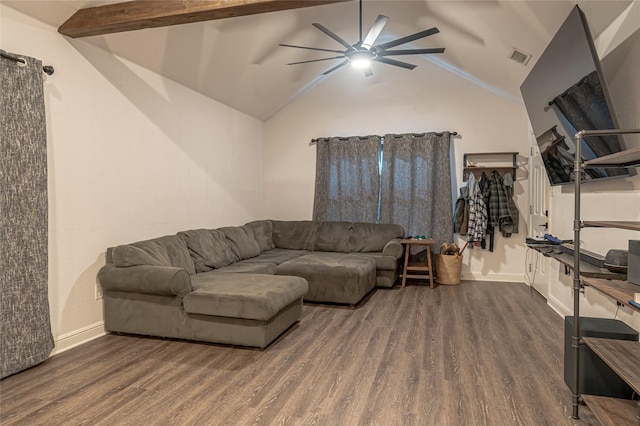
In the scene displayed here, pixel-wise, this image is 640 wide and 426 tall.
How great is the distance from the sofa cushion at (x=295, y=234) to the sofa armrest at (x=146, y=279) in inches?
105

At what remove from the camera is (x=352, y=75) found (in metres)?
5.92

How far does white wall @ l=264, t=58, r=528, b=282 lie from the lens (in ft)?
17.6

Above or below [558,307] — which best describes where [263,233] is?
above

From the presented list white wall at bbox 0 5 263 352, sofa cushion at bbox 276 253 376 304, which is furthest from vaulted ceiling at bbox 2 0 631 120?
sofa cushion at bbox 276 253 376 304

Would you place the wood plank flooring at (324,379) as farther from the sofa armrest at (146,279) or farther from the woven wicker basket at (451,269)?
the woven wicker basket at (451,269)

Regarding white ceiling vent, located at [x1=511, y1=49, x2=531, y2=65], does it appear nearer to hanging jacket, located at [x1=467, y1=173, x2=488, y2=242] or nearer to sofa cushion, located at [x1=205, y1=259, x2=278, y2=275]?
hanging jacket, located at [x1=467, y1=173, x2=488, y2=242]

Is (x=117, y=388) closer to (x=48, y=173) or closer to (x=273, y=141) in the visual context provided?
(x=48, y=173)

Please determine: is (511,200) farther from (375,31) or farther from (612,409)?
(612,409)

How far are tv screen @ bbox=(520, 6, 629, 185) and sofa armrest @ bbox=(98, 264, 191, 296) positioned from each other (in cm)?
313

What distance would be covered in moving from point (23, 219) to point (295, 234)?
141 inches

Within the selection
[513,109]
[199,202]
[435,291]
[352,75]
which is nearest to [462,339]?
[435,291]

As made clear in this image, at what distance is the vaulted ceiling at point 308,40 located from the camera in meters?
3.01

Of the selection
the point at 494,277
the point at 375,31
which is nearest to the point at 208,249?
the point at 375,31

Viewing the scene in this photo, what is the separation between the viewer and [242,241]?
4918mm
